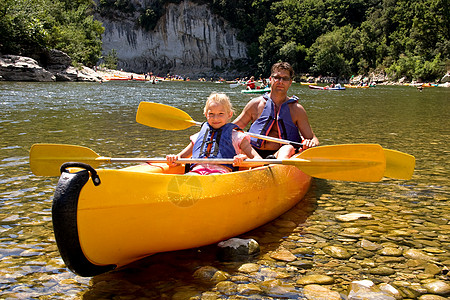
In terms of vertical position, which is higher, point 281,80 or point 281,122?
point 281,80

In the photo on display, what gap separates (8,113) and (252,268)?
33.1 feet

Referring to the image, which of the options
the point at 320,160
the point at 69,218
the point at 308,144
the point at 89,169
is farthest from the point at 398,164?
the point at 69,218

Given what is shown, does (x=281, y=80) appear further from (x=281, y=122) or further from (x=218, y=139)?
(x=218, y=139)

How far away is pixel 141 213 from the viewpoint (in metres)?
2.51

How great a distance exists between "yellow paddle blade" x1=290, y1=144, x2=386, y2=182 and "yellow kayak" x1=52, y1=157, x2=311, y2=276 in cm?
53

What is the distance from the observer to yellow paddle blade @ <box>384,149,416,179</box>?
11.7ft

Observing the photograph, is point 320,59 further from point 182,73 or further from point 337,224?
point 337,224

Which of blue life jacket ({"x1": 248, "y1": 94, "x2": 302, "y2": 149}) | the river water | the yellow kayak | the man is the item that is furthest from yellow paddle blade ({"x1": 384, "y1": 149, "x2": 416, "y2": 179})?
the yellow kayak

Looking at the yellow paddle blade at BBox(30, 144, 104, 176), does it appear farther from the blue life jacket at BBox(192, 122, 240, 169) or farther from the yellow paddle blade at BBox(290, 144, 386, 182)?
the yellow paddle blade at BBox(290, 144, 386, 182)

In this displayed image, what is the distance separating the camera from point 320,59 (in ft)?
203

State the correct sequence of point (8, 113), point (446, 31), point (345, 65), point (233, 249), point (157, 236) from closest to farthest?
A: point (157, 236) → point (233, 249) → point (8, 113) → point (446, 31) → point (345, 65)

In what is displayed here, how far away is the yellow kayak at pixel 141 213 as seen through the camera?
7.52 ft

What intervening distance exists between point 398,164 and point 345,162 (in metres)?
0.60

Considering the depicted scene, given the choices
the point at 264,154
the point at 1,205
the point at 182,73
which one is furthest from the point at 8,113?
the point at 182,73
